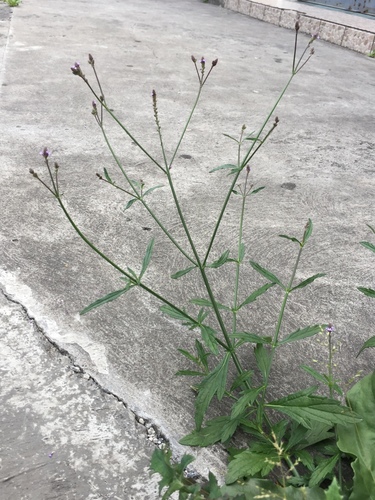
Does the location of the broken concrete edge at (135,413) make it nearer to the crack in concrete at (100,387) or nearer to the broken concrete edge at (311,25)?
the crack in concrete at (100,387)

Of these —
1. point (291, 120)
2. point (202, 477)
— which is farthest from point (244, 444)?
point (291, 120)

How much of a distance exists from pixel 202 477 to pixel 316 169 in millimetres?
2101

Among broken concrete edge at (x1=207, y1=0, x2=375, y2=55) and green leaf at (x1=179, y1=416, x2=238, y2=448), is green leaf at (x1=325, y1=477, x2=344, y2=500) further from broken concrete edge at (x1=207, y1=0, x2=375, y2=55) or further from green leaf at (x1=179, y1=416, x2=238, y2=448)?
broken concrete edge at (x1=207, y1=0, x2=375, y2=55)

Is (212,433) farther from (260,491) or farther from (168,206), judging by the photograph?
(168,206)

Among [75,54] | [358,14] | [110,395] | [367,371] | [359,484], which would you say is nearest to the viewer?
[359,484]

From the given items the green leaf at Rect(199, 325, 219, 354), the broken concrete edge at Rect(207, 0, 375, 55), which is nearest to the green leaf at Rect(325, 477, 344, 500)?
the green leaf at Rect(199, 325, 219, 354)

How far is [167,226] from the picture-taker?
228cm

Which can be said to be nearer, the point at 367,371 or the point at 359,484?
the point at 359,484

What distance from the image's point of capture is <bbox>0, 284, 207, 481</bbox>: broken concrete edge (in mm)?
1253

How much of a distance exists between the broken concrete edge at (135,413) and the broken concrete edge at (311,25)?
5.41 m

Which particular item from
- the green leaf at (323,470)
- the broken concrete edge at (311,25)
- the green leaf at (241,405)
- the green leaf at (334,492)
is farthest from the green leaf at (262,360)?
the broken concrete edge at (311,25)

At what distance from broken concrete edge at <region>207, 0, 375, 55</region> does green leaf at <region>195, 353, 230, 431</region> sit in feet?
18.3

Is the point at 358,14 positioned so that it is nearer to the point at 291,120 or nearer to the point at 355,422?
the point at 291,120

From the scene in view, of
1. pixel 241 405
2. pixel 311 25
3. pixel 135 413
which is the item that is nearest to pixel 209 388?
pixel 241 405
